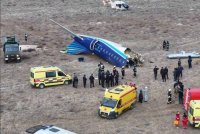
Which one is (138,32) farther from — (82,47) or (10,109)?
(10,109)

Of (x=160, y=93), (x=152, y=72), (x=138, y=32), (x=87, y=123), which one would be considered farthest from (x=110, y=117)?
(x=138, y=32)

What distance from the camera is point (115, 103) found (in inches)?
A: 1185

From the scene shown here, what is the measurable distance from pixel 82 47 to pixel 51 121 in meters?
17.6

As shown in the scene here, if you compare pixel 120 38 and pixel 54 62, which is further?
pixel 120 38

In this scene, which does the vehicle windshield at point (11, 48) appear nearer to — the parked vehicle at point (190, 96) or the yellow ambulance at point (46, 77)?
the yellow ambulance at point (46, 77)

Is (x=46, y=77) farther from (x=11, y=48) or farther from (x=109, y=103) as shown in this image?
(x=11, y=48)

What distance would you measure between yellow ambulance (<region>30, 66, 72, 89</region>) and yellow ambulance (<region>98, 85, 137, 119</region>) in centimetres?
702

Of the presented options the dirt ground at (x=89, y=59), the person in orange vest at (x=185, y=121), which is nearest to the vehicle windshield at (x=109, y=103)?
the dirt ground at (x=89, y=59)

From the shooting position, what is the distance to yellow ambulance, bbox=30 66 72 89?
36.4 m

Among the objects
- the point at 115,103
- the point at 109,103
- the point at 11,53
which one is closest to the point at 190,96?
the point at 115,103

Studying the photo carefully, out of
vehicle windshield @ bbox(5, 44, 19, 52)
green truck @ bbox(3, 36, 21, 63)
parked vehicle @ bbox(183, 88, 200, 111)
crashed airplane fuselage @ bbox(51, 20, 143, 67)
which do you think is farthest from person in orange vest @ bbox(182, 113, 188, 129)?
vehicle windshield @ bbox(5, 44, 19, 52)

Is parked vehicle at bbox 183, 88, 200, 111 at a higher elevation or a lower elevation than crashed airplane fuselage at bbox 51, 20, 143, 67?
lower

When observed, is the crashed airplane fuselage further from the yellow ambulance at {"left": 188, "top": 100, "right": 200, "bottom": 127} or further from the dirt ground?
the yellow ambulance at {"left": 188, "top": 100, "right": 200, "bottom": 127}

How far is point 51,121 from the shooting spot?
30.3 metres
